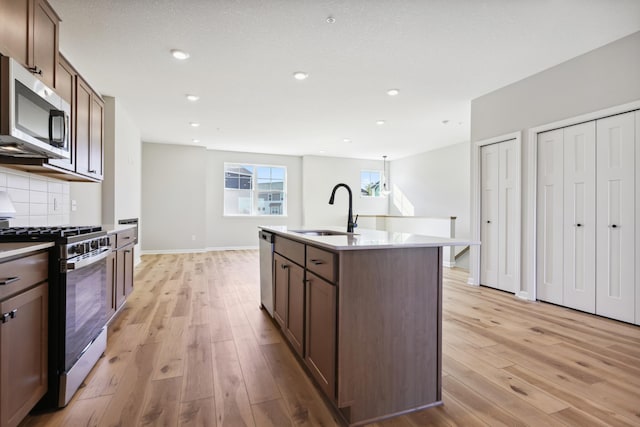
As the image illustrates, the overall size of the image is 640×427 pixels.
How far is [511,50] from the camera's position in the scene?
10.2ft

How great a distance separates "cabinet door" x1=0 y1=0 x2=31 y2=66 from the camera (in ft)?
5.54

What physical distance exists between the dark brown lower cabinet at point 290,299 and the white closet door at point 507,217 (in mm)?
2945

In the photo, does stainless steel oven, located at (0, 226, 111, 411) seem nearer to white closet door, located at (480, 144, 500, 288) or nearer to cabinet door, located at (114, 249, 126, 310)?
cabinet door, located at (114, 249, 126, 310)

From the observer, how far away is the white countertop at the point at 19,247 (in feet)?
4.15

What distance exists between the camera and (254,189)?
338 inches

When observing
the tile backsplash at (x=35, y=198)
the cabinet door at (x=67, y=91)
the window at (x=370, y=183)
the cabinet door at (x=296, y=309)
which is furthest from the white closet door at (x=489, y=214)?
the window at (x=370, y=183)

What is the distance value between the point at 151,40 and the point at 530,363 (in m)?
3.97

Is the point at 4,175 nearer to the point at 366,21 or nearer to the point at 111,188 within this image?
the point at 111,188

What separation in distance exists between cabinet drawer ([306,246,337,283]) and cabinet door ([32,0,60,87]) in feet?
6.70

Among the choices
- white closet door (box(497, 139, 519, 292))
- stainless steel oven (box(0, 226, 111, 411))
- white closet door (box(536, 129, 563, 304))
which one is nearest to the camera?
stainless steel oven (box(0, 226, 111, 411))

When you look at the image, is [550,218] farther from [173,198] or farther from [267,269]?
[173,198]

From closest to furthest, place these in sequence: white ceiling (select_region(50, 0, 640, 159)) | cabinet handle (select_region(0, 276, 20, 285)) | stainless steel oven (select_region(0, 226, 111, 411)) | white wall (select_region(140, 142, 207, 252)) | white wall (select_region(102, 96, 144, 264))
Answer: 1. cabinet handle (select_region(0, 276, 20, 285))
2. stainless steel oven (select_region(0, 226, 111, 411))
3. white ceiling (select_region(50, 0, 640, 159))
4. white wall (select_region(102, 96, 144, 264))
5. white wall (select_region(140, 142, 207, 252))

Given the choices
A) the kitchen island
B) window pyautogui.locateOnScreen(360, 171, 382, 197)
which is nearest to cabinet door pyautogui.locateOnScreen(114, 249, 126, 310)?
the kitchen island

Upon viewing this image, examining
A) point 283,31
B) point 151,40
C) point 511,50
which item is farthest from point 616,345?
point 151,40
